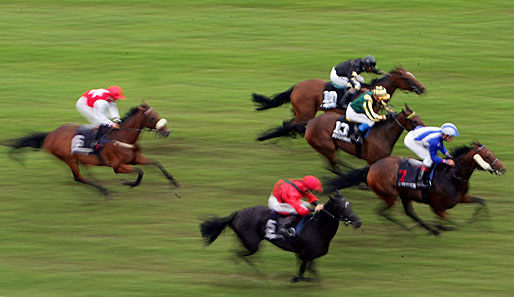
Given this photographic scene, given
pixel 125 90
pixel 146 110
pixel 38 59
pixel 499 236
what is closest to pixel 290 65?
pixel 125 90

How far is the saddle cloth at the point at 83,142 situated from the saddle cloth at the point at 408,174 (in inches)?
171

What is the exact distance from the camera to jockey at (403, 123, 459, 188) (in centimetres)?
1045

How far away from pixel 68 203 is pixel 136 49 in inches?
335

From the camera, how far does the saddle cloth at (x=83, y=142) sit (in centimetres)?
1220

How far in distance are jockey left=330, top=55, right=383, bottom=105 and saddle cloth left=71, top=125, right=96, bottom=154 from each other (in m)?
3.93

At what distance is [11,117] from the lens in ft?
53.6

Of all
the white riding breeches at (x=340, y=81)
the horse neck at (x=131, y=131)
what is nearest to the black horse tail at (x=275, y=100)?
the white riding breeches at (x=340, y=81)

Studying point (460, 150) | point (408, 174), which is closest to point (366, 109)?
point (408, 174)

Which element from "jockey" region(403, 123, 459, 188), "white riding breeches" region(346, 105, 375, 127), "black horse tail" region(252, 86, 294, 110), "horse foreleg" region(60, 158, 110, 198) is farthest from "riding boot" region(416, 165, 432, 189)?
"horse foreleg" region(60, 158, 110, 198)

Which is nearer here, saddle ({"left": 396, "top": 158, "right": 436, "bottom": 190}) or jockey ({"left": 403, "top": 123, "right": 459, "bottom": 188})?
jockey ({"left": 403, "top": 123, "right": 459, "bottom": 188})

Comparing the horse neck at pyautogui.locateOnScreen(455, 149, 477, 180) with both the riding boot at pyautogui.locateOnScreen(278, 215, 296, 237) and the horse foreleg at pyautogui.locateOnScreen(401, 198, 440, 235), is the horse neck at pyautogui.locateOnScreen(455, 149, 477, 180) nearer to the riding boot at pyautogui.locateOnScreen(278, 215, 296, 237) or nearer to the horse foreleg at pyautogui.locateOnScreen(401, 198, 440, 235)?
the horse foreleg at pyautogui.locateOnScreen(401, 198, 440, 235)

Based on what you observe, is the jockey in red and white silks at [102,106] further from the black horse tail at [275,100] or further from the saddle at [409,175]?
the saddle at [409,175]

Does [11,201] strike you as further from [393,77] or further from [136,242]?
[393,77]

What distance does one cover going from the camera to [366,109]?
1189 centimetres
